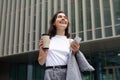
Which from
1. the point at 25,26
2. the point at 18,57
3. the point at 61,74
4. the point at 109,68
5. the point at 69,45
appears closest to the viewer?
the point at 61,74

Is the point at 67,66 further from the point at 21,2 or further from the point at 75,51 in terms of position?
the point at 21,2

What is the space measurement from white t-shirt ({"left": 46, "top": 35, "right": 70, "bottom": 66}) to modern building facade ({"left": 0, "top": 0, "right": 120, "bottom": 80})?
1121 cm

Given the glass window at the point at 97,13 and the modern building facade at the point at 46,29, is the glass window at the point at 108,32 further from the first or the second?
the glass window at the point at 97,13

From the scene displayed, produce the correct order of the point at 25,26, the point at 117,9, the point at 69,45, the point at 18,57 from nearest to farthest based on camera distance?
the point at 69,45
the point at 117,9
the point at 25,26
the point at 18,57

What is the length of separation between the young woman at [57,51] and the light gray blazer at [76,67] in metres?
0.06

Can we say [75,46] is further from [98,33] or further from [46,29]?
[46,29]

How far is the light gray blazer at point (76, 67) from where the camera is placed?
8.55ft

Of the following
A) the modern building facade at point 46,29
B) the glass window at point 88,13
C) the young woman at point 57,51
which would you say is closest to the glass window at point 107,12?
the modern building facade at point 46,29

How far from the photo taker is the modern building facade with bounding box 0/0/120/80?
14547 mm

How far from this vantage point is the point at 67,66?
267cm

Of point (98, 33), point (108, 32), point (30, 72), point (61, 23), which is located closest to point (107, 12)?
point (108, 32)

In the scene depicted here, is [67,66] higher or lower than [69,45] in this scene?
lower

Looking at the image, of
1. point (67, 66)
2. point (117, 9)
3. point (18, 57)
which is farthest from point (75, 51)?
point (18, 57)

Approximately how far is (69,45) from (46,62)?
299 millimetres
